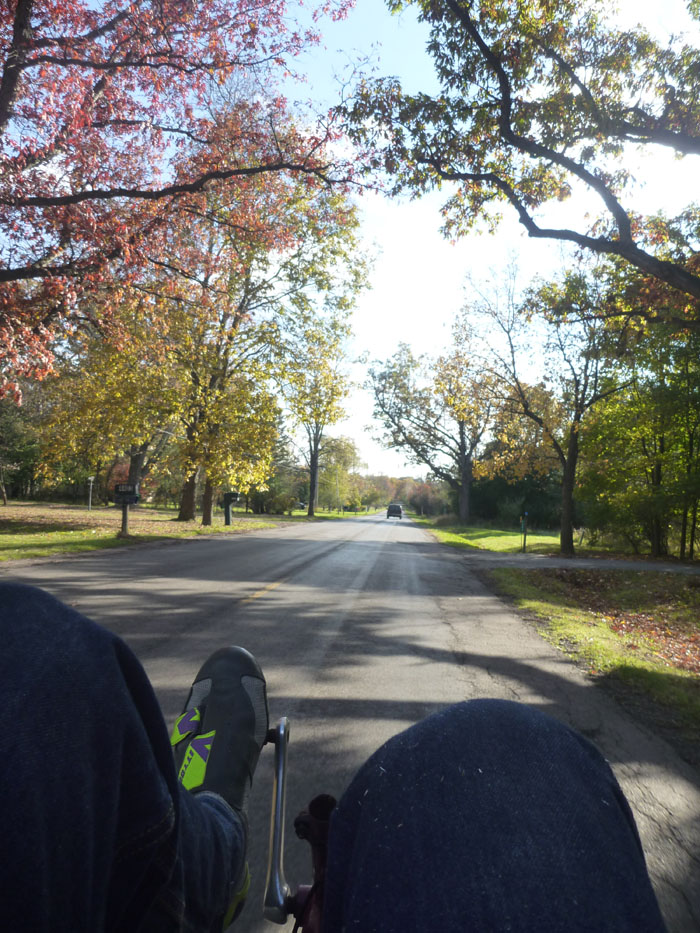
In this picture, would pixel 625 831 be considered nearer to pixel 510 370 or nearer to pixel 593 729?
pixel 593 729

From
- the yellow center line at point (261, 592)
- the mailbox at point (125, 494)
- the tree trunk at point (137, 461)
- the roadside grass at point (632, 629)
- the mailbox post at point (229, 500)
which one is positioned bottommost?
the roadside grass at point (632, 629)

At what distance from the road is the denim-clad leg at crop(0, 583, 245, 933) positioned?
121 centimetres

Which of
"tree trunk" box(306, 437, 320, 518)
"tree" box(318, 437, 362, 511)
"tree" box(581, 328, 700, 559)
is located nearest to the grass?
"tree" box(581, 328, 700, 559)

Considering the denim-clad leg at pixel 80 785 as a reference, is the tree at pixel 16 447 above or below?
above

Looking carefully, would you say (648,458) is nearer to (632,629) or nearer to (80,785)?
(632,629)

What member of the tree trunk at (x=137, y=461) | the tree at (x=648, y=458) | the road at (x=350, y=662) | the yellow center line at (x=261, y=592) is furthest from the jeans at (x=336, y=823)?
the tree trunk at (x=137, y=461)

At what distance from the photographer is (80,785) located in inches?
32.4

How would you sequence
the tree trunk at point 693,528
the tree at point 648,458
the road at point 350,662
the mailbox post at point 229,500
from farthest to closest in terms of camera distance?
1. the mailbox post at point 229,500
2. the tree trunk at point 693,528
3. the tree at point 648,458
4. the road at point 350,662

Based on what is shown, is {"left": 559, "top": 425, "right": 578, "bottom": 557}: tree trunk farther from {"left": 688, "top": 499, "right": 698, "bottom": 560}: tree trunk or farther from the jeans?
the jeans

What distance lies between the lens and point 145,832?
36.6 inches

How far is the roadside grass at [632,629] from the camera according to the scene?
4168 mm

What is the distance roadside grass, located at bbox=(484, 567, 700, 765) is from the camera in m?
4.17

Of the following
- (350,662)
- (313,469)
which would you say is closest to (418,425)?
(313,469)

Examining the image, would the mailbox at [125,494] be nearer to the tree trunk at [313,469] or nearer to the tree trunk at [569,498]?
the tree trunk at [569,498]
